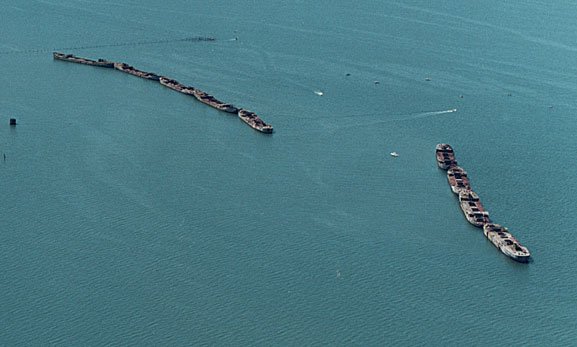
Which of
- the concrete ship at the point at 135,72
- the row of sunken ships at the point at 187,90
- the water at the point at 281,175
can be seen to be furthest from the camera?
the concrete ship at the point at 135,72

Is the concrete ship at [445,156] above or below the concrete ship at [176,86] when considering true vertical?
above

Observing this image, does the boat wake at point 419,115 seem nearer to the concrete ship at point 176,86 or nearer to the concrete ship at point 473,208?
the concrete ship at point 473,208

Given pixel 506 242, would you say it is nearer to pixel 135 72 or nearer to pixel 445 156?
pixel 445 156

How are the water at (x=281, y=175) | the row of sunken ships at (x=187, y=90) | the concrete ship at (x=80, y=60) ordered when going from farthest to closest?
the concrete ship at (x=80, y=60), the row of sunken ships at (x=187, y=90), the water at (x=281, y=175)

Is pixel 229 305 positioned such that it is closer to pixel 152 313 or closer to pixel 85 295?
pixel 152 313

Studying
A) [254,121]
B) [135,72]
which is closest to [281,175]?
[254,121]

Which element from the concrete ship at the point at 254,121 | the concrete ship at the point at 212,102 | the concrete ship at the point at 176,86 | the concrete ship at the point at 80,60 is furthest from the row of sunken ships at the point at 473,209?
the concrete ship at the point at 80,60

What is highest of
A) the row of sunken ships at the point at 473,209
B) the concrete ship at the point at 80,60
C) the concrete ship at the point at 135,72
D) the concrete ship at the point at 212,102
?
the row of sunken ships at the point at 473,209
